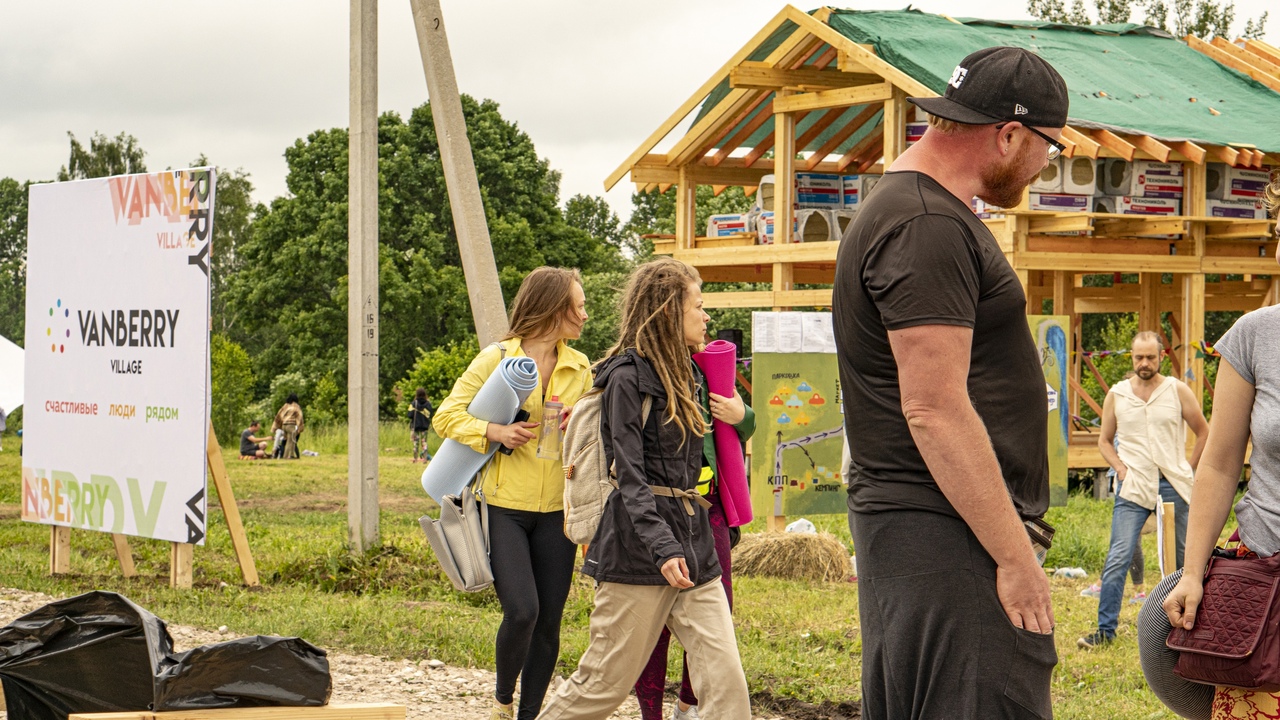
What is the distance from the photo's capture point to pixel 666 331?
194 inches

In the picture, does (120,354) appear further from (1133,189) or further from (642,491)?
(1133,189)

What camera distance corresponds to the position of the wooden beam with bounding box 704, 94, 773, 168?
18.5 meters

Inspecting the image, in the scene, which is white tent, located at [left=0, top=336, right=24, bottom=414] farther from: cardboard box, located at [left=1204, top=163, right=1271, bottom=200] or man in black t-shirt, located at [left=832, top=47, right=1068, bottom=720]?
man in black t-shirt, located at [left=832, top=47, right=1068, bottom=720]

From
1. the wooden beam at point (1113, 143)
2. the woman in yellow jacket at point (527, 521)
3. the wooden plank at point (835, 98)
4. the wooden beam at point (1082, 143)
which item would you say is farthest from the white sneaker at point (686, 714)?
the wooden plank at point (835, 98)

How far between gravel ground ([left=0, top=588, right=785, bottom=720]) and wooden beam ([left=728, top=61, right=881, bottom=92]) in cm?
1129

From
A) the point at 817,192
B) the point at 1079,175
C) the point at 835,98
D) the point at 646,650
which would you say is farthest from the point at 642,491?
the point at 817,192

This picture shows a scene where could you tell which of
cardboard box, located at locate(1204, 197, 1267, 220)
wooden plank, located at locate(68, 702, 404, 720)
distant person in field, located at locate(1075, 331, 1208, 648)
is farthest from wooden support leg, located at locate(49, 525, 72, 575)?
cardboard box, located at locate(1204, 197, 1267, 220)

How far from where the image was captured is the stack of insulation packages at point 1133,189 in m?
15.3

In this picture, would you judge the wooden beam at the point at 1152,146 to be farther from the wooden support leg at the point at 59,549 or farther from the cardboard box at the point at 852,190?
the wooden support leg at the point at 59,549

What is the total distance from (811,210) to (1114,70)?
449 cm

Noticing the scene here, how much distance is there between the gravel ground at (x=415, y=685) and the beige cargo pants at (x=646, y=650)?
5.20 feet

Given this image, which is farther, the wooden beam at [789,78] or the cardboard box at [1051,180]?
the wooden beam at [789,78]

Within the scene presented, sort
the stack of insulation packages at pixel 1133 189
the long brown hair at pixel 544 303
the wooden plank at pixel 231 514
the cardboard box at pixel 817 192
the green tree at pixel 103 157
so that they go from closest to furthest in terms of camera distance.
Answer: the long brown hair at pixel 544 303
the wooden plank at pixel 231 514
the stack of insulation packages at pixel 1133 189
the cardboard box at pixel 817 192
the green tree at pixel 103 157

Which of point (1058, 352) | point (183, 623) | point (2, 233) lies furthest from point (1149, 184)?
point (2, 233)
